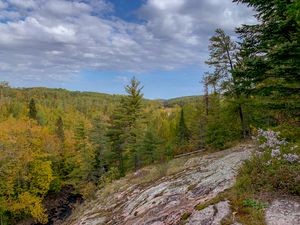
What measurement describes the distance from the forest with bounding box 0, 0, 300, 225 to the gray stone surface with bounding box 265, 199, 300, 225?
389mm

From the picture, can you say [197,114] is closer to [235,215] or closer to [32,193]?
[32,193]

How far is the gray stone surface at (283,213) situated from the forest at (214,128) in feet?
1.28

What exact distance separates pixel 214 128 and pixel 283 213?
1781 centimetres

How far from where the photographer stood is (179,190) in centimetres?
935

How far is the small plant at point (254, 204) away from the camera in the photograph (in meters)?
5.64

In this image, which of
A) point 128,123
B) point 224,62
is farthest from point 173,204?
point 128,123

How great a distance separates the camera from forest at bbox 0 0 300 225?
9508mm

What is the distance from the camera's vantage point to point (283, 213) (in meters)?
5.45

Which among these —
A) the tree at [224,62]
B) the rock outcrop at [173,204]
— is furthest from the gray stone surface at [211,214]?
the tree at [224,62]

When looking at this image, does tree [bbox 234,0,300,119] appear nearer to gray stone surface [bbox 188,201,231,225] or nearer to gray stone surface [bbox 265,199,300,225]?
gray stone surface [bbox 265,199,300,225]

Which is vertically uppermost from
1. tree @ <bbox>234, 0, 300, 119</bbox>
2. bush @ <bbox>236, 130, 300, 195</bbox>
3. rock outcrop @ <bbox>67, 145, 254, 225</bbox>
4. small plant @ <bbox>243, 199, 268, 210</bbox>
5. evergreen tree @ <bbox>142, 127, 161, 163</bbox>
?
tree @ <bbox>234, 0, 300, 119</bbox>

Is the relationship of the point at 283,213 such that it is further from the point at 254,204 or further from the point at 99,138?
the point at 99,138

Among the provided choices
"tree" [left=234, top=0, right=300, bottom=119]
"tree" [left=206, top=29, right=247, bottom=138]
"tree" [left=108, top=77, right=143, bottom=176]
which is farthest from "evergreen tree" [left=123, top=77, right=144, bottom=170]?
"tree" [left=234, top=0, right=300, bottom=119]

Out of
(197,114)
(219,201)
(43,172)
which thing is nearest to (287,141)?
(219,201)
